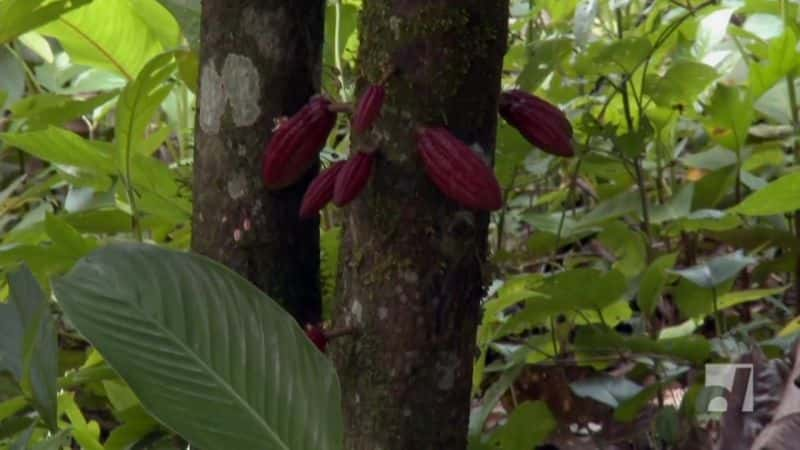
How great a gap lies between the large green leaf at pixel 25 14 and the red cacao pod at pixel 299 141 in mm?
322

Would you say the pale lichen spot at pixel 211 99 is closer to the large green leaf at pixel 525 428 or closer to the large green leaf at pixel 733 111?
the large green leaf at pixel 525 428

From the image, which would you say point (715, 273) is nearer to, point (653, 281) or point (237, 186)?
point (653, 281)

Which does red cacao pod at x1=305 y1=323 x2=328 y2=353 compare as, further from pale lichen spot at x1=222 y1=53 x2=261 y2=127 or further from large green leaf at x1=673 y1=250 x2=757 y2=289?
large green leaf at x1=673 y1=250 x2=757 y2=289

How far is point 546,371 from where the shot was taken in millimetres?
1298

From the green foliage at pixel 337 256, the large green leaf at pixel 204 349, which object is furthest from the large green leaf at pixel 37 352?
the large green leaf at pixel 204 349

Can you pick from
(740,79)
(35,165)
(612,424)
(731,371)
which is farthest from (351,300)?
(35,165)

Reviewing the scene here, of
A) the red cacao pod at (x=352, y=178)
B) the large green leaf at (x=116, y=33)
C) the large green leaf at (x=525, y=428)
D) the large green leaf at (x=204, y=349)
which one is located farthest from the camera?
the large green leaf at (x=116, y=33)

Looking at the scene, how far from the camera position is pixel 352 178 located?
766 millimetres

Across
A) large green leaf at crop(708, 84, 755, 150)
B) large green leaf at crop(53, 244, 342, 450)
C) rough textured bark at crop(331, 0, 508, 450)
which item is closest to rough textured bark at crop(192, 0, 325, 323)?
rough textured bark at crop(331, 0, 508, 450)

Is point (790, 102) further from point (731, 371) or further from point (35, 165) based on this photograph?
point (35, 165)

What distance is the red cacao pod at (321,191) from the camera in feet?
2.61

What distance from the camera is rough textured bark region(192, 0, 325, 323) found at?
0.91 meters

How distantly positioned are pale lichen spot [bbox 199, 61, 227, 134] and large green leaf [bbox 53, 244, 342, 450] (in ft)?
0.85

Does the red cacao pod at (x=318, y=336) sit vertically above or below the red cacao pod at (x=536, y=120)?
below
